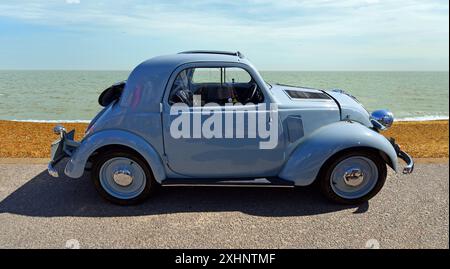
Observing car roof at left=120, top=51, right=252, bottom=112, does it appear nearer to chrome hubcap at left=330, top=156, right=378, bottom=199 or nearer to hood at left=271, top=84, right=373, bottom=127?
hood at left=271, top=84, right=373, bottom=127

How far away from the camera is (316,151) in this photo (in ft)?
11.5

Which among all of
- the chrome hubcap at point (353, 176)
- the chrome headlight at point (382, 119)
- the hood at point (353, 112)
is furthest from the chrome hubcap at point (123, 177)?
the chrome headlight at point (382, 119)

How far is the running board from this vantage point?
3529 millimetres

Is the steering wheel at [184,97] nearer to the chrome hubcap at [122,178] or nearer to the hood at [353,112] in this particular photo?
the chrome hubcap at [122,178]

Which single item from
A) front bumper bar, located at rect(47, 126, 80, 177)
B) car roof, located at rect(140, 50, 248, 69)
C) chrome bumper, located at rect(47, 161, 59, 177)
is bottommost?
chrome bumper, located at rect(47, 161, 59, 177)

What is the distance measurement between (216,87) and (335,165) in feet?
6.34

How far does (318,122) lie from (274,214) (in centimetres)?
121

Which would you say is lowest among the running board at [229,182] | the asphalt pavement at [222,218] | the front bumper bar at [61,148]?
the asphalt pavement at [222,218]

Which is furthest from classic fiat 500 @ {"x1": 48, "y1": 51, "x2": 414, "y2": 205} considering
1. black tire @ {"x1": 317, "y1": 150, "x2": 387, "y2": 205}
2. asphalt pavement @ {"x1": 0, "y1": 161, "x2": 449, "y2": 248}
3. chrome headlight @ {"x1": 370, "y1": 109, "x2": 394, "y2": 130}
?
chrome headlight @ {"x1": 370, "y1": 109, "x2": 394, "y2": 130}

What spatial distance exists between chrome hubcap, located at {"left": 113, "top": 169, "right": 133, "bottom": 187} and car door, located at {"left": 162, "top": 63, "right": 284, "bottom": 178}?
50cm

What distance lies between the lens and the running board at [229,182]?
353 cm

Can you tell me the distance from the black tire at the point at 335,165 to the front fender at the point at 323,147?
0.09 m

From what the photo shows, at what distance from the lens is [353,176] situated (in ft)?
11.8
